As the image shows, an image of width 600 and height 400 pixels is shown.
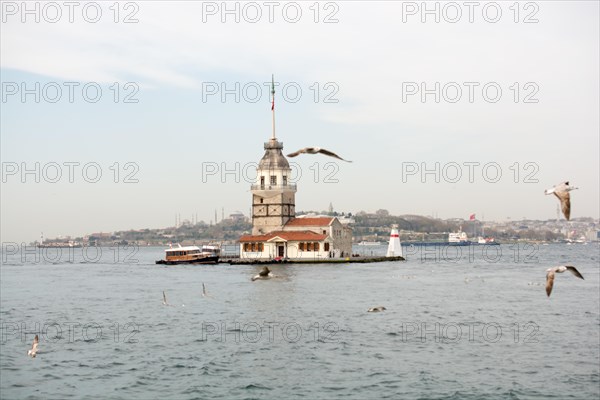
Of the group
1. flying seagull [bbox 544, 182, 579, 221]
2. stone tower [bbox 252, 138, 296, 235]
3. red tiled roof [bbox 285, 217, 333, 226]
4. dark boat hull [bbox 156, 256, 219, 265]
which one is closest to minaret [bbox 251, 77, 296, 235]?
stone tower [bbox 252, 138, 296, 235]

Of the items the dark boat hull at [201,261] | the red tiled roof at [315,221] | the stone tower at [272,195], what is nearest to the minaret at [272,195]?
the stone tower at [272,195]

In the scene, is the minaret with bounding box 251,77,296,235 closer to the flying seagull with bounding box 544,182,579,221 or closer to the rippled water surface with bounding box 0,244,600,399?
the rippled water surface with bounding box 0,244,600,399

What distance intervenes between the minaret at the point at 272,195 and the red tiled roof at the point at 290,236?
2.90 m

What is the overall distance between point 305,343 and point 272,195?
Answer: 209 ft

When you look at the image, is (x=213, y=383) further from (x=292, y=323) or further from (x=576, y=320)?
(x=576, y=320)

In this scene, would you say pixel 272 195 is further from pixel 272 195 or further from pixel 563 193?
pixel 563 193

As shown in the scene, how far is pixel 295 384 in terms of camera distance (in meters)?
27.7

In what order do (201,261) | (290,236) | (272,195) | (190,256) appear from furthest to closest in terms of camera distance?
(190,256), (201,261), (272,195), (290,236)

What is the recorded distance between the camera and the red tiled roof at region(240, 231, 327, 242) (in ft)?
304

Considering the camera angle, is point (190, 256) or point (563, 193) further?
point (190, 256)

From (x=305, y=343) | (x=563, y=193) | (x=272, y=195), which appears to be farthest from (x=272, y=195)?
(x=563, y=193)

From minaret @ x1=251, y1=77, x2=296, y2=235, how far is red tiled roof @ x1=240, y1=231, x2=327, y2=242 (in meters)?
2.90

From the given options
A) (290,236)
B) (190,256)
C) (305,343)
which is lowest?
(305,343)

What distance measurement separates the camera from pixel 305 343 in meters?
35.1
